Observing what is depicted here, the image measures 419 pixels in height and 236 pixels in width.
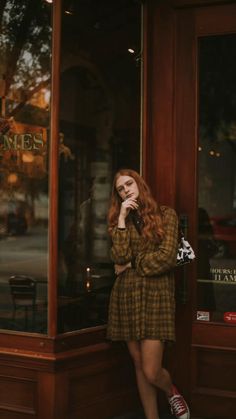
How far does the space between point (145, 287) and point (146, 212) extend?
0.51 m

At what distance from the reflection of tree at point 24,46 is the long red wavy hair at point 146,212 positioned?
106cm

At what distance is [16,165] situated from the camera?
5.13 meters

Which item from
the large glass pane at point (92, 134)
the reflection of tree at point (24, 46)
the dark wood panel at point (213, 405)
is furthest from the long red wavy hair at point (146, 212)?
the dark wood panel at point (213, 405)

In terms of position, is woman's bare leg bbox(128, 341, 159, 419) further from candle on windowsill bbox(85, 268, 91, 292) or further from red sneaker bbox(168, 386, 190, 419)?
candle on windowsill bbox(85, 268, 91, 292)

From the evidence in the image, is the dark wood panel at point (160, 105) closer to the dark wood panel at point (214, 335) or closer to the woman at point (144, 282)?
the woman at point (144, 282)

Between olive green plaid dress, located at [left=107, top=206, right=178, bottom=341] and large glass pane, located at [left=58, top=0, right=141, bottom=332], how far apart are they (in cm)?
44

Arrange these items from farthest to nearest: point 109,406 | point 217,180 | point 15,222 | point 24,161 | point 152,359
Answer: point 15,222
point 24,161
point 217,180
point 109,406
point 152,359

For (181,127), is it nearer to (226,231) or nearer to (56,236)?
(226,231)

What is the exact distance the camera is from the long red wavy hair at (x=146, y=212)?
422cm

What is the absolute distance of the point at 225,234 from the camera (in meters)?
4.72

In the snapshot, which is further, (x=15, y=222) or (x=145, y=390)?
(x=15, y=222)

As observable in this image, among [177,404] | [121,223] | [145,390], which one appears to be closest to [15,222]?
[121,223]

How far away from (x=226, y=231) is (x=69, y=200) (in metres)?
1.19

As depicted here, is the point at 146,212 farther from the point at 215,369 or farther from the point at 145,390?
the point at 215,369
